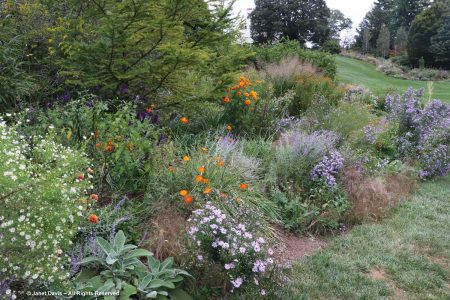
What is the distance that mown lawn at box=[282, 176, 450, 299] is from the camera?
3266mm

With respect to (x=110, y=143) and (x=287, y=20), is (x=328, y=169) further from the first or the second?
(x=287, y=20)

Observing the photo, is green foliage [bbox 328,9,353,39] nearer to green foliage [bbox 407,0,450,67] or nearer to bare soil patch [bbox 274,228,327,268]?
green foliage [bbox 407,0,450,67]

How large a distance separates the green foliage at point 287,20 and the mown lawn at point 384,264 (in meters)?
25.4

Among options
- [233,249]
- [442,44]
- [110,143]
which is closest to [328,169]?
[233,249]

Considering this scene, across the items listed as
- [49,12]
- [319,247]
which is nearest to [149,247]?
[319,247]

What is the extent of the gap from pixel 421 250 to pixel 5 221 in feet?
12.0

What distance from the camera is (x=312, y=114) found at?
6.75m

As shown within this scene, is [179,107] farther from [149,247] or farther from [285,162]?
[149,247]

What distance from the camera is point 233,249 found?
2814 mm

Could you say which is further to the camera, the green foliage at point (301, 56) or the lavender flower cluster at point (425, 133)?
the green foliage at point (301, 56)

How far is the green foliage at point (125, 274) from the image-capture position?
2547 mm

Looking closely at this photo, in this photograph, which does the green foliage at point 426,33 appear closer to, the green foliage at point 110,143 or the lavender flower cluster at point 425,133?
the lavender flower cluster at point 425,133

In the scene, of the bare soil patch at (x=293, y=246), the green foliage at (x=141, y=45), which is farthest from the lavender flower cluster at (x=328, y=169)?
the green foliage at (x=141, y=45)

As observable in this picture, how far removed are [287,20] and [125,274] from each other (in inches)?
1146
